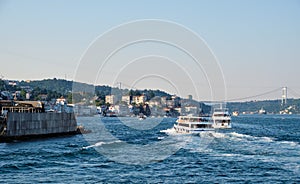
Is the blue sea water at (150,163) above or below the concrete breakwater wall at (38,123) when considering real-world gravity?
below

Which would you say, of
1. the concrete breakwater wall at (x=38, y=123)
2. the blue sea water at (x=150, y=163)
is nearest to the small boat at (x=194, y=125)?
the concrete breakwater wall at (x=38, y=123)

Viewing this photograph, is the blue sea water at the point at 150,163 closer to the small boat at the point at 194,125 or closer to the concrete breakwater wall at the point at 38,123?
the concrete breakwater wall at the point at 38,123

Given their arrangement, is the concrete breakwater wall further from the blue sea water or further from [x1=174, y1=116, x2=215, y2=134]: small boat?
[x1=174, y1=116, x2=215, y2=134]: small boat

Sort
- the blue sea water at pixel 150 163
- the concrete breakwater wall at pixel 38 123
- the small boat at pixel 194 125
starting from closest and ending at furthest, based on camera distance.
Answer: the blue sea water at pixel 150 163 → the concrete breakwater wall at pixel 38 123 → the small boat at pixel 194 125

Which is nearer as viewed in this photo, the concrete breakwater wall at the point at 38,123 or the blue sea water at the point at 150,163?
the blue sea water at the point at 150,163

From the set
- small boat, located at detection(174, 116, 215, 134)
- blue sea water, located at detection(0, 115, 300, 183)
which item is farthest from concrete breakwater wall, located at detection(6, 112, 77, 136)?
small boat, located at detection(174, 116, 215, 134)

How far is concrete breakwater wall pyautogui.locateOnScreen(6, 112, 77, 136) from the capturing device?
58.7 m

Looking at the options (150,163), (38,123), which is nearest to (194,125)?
(38,123)

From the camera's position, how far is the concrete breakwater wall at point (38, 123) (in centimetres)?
5866

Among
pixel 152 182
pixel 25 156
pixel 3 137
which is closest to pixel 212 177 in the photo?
pixel 152 182

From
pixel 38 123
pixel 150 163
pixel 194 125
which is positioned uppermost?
pixel 38 123

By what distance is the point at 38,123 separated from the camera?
220 ft

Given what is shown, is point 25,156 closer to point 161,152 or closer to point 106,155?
point 106,155

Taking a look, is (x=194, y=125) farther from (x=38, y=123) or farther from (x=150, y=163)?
(x=150, y=163)
